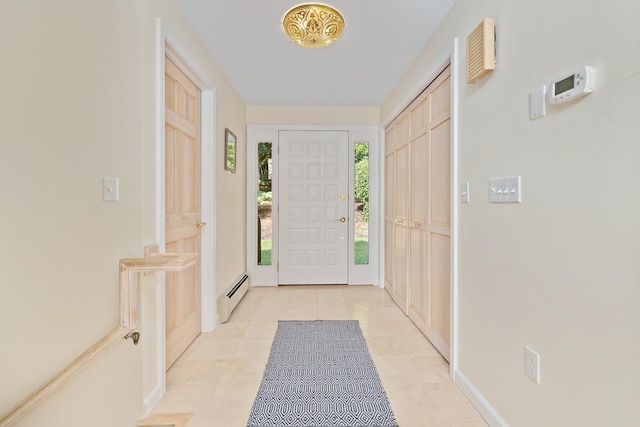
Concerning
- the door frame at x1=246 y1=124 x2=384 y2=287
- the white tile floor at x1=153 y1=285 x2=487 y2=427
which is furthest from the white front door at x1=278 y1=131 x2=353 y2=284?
the white tile floor at x1=153 y1=285 x2=487 y2=427

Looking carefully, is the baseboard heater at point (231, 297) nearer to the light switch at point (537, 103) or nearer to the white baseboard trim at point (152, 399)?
the white baseboard trim at point (152, 399)

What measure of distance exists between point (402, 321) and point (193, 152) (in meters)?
2.29

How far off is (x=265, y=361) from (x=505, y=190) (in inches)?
70.2

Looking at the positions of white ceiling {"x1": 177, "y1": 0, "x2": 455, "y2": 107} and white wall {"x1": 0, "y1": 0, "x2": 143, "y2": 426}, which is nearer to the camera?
white wall {"x1": 0, "y1": 0, "x2": 143, "y2": 426}

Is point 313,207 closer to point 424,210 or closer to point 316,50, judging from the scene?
point 424,210

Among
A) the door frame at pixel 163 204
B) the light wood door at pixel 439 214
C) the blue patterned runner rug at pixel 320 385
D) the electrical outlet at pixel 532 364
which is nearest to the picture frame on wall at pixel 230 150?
the door frame at pixel 163 204

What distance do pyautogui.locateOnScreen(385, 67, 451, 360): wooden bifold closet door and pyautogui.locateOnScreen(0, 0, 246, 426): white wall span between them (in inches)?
70.3

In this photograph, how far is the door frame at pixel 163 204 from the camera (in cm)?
162

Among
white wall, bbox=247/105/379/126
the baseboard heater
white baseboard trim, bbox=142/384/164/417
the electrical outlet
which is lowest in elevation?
white baseboard trim, bbox=142/384/164/417

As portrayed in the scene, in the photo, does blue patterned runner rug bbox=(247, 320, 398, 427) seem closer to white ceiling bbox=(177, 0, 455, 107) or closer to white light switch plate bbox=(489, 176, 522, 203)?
white light switch plate bbox=(489, 176, 522, 203)

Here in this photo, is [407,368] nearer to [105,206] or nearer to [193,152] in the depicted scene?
[105,206]

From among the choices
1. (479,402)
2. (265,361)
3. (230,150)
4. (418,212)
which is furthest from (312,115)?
(479,402)

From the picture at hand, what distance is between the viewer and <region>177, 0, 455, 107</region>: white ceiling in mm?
1940

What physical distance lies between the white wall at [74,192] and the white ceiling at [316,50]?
0.59 metres
